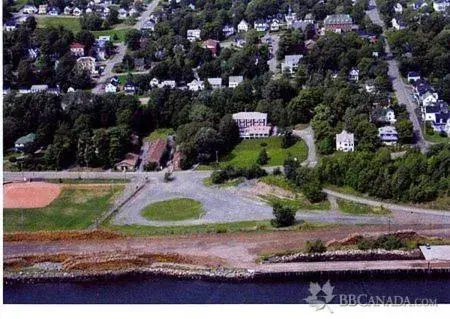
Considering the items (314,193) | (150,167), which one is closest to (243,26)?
(150,167)

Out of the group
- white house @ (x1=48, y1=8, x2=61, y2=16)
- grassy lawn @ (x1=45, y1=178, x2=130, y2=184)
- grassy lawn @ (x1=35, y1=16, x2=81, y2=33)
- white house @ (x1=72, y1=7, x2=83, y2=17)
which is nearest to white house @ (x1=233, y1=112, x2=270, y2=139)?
grassy lawn @ (x1=45, y1=178, x2=130, y2=184)

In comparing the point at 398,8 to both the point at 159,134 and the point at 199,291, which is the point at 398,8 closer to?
the point at 159,134

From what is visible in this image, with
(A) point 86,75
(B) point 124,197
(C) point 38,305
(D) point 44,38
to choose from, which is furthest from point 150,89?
(C) point 38,305

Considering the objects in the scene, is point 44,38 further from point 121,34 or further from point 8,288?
point 8,288

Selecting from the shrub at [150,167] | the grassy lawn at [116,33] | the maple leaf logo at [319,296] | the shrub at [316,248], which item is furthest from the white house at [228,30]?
the maple leaf logo at [319,296]

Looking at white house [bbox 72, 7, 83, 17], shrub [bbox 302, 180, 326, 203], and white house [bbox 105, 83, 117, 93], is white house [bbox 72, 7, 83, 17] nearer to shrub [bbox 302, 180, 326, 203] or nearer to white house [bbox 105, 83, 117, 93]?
white house [bbox 105, 83, 117, 93]

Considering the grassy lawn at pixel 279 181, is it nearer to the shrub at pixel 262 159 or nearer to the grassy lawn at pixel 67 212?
the shrub at pixel 262 159
